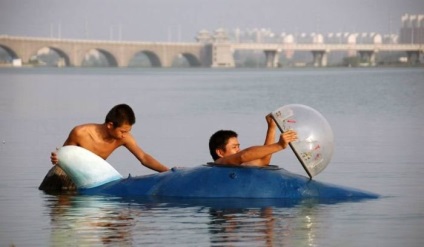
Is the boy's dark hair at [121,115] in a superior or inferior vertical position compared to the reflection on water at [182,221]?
superior

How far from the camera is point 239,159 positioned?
1659 cm

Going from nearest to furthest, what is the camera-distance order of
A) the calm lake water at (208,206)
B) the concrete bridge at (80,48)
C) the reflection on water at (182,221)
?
1. the reflection on water at (182,221)
2. the calm lake water at (208,206)
3. the concrete bridge at (80,48)

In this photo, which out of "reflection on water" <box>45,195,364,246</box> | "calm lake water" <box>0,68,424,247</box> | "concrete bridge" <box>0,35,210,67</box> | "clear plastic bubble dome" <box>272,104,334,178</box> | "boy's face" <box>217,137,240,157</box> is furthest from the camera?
"concrete bridge" <box>0,35,210,67</box>

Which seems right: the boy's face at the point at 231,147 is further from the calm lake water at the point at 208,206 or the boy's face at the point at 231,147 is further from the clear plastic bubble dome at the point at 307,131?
the clear plastic bubble dome at the point at 307,131

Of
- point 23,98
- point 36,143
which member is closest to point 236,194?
point 36,143

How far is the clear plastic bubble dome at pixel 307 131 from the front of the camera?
1638cm

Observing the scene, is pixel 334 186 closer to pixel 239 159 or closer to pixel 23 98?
pixel 239 159

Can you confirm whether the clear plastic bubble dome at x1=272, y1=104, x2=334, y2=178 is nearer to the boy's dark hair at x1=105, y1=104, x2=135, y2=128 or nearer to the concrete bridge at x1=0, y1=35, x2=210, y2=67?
the boy's dark hair at x1=105, y1=104, x2=135, y2=128

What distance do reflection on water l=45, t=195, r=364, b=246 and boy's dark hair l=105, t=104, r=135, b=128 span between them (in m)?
0.95

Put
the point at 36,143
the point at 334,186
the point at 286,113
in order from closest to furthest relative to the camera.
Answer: the point at 286,113 < the point at 334,186 < the point at 36,143

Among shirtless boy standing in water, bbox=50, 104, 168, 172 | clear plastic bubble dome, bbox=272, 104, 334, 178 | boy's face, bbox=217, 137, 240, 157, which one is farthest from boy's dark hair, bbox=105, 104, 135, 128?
Result: clear plastic bubble dome, bbox=272, 104, 334, 178

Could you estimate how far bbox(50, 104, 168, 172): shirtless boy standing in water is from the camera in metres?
17.2

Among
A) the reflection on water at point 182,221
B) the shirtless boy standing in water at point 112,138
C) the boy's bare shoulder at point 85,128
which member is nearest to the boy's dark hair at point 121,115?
the shirtless boy standing in water at point 112,138

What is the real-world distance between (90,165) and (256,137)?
1372 cm
